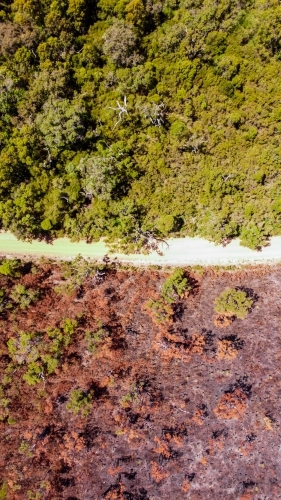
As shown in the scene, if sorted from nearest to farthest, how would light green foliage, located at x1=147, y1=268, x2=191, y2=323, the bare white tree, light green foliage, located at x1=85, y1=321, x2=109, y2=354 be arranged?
light green foliage, located at x1=85, y1=321, x2=109, y2=354 < light green foliage, located at x1=147, y1=268, x2=191, y2=323 < the bare white tree

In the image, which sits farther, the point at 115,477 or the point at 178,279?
the point at 178,279

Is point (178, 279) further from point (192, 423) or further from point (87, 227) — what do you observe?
point (192, 423)

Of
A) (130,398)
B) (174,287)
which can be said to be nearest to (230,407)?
(130,398)

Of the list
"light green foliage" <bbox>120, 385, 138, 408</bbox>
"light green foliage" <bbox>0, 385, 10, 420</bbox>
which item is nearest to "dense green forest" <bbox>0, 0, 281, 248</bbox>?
"light green foliage" <bbox>120, 385, 138, 408</bbox>

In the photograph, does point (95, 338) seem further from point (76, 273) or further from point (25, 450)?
point (25, 450)

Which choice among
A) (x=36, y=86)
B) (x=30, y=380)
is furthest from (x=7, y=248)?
(x=36, y=86)

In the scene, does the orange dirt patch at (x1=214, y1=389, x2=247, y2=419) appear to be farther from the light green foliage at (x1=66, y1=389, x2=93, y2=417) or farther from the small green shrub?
the light green foliage at (x1=66, y1=389, x2=93, y2=417)
